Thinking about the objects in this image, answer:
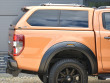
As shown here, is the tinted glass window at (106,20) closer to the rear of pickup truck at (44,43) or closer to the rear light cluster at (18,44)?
the rear of pickup truck at (44,43)

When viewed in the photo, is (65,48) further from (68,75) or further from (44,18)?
(44,18)

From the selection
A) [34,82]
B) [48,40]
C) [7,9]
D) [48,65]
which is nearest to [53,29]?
[48,40]

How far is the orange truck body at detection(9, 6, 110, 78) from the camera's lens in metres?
6.96

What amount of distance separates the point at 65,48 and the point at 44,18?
0.73 metres

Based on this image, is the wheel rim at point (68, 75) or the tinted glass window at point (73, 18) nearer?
the wheel rim at point (68, 75)

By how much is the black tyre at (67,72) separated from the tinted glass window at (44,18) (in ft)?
2.63

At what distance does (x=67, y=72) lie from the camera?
7105 mm

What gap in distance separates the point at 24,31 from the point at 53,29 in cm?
56

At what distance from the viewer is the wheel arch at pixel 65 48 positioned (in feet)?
22.9

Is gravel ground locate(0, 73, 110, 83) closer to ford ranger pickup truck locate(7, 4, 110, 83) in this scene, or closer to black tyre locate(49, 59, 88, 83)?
ford ranger pickup truck locate(7, 4, 110, 83)

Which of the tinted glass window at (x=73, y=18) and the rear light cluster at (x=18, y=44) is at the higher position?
the tinted glass window at (x=73, y=18)

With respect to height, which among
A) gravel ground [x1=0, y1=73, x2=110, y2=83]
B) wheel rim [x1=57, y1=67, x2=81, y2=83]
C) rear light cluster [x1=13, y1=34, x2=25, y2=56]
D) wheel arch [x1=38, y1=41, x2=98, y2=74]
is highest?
rear light cluster [x1=13, y1=34, x2=25, y2=56]

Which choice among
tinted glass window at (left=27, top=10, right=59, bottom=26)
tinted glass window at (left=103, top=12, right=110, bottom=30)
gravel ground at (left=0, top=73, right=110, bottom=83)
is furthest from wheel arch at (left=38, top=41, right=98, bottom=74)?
gravel ground at (left=0, top=73, right=110, bottom=83)

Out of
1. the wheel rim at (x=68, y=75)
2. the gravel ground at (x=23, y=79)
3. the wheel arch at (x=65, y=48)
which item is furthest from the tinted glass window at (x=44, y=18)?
the gravel ground at (x=23, y=79)
